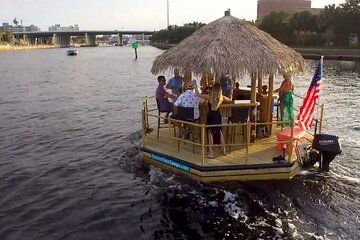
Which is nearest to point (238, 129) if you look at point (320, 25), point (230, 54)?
point (230, 54)

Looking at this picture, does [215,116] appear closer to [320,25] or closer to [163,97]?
[163,97]

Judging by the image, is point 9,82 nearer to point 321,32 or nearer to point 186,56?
point 186,56

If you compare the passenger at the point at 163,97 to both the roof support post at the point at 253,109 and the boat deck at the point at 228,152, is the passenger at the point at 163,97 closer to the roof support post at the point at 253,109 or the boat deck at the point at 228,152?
the boat deck at the point at 228,152

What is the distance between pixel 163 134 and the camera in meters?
13.8

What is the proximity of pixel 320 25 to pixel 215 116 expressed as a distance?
8489 cm

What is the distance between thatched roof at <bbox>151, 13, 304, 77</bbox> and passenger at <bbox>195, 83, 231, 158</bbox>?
0.68 m

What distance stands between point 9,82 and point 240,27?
39.1 m

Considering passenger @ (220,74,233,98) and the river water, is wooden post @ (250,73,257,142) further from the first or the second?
the river water

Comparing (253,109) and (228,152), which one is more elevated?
(253,109)

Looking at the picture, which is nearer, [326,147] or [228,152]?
[326,147]

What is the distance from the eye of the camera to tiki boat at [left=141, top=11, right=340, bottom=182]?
1091 cm

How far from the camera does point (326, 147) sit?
11492mm

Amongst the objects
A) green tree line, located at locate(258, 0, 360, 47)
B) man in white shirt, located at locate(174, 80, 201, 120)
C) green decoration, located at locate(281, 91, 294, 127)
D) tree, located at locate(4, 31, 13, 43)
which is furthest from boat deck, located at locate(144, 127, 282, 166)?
tree, located at locate(4, 31, 13, 43)

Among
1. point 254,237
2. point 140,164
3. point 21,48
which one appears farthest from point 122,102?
point 21,48
